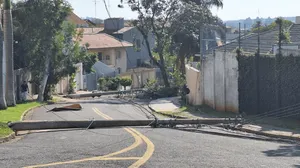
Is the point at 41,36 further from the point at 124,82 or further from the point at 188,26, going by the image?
the point at 124,82

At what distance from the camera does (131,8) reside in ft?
168

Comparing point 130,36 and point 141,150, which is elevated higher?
point 130,36

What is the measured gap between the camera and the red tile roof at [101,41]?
6406 cm

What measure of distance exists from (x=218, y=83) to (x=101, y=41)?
3935cm

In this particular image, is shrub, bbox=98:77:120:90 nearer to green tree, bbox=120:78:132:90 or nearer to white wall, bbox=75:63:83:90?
green tree, bbox=120:78:132:90

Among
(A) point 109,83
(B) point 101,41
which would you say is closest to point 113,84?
(A) point 109,83

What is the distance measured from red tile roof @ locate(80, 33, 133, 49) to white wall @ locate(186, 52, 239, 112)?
33295 millimetres

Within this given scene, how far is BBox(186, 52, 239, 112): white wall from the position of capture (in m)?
26.4

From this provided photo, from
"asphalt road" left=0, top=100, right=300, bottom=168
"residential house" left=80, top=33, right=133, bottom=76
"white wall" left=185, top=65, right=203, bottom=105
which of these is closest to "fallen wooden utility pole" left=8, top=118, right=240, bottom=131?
"asphalt road" left=0, top=100, right=300, bottom=168

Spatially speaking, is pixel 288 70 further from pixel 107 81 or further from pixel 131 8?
pixel 107 81

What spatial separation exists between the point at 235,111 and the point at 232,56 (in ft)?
8.71

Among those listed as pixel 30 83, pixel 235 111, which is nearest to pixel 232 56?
pixel 235 111

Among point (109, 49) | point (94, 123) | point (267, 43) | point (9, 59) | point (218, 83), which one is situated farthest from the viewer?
point (109, 49)

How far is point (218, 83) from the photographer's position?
2819 centimetres
